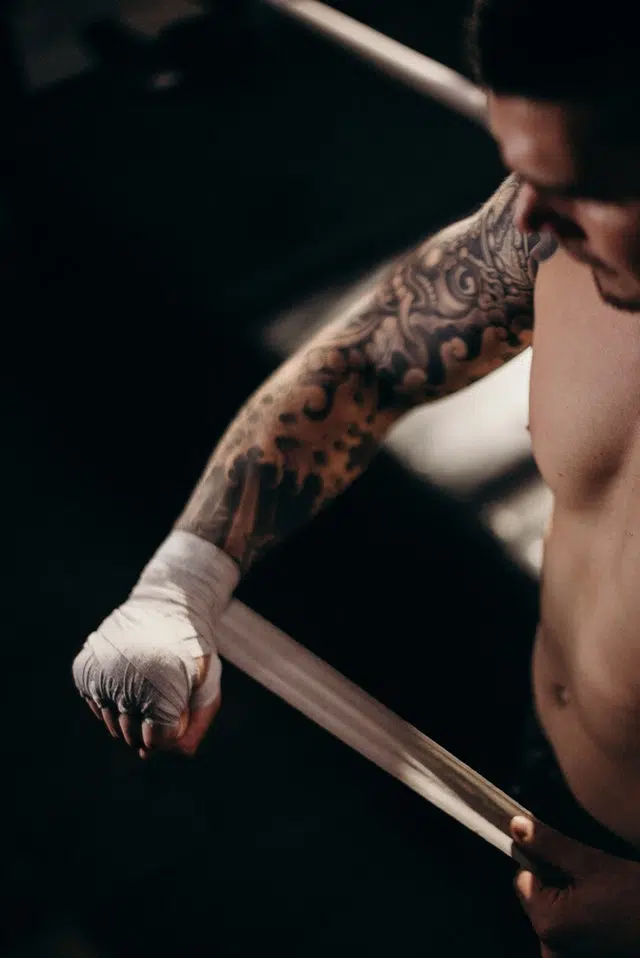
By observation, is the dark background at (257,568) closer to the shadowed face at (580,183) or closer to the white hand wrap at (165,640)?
the white hand wrap at (165,640)

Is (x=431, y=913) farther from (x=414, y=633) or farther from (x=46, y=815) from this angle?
(x=46, y=815)

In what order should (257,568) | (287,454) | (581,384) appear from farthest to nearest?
1. (257,568)
2. (287,454)
3. (581,384)

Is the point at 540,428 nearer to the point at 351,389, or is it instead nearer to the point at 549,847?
the point at 351,389

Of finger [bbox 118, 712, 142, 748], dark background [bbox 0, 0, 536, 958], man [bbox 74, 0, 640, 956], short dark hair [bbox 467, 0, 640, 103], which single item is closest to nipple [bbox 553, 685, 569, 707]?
man [bbox 74, 0, 640, 956]

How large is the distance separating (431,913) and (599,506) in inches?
29.6

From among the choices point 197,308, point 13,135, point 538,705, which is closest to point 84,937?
point 538,705

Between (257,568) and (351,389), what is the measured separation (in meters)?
0.57

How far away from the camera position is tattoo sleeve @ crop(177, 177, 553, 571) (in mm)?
951

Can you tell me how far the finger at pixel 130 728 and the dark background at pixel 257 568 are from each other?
1.65 feet

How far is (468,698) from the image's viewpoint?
4.23 feet

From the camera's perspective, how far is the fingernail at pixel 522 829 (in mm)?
815

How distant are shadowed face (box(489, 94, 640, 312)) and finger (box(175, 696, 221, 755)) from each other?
0.52 m

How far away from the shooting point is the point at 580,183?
22.7 inches

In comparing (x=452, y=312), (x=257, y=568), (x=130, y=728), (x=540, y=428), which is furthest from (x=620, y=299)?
(x=257, y=568)
